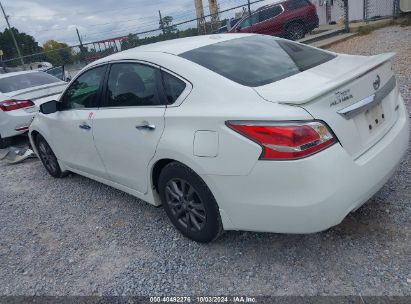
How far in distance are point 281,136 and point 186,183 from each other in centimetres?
92

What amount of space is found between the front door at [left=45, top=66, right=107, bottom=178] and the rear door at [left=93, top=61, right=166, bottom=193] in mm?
171

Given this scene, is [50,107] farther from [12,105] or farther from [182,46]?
[12,105]

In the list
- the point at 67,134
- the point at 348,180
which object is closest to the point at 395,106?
the point at 348,180

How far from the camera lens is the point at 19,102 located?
21.7ft

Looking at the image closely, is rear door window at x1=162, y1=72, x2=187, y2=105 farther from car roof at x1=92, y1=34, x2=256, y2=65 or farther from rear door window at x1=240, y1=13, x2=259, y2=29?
rear door window at x1=240, y1=13, x2=259, y2=29

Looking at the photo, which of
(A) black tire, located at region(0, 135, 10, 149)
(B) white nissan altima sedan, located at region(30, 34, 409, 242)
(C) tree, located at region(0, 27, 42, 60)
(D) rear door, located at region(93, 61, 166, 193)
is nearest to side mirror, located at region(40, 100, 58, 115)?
(B) white nissan altima sedan, located at region(30, 34, 409, 242)

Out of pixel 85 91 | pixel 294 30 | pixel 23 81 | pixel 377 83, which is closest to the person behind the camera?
pixel 377 83

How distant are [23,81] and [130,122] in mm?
5427

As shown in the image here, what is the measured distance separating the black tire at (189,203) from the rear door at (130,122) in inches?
9.8

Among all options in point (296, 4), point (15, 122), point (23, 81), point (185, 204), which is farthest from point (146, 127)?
point (296, 4)

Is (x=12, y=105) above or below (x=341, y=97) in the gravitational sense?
below

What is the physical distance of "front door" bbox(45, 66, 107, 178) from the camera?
145 inches

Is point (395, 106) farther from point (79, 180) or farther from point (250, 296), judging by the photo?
point (79, 180)

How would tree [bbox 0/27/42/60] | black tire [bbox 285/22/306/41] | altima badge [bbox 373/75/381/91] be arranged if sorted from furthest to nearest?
1. tree [bbox 0/27/42/60]
2. black tire [bbox 285/22/306/41]
3. altima badge [bbox 373/75/381/91]
